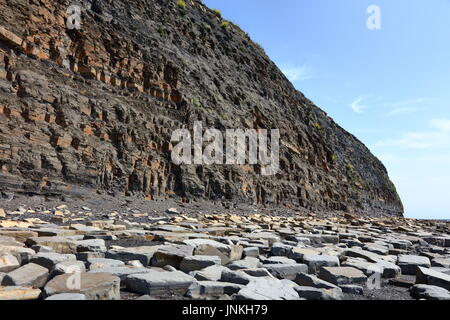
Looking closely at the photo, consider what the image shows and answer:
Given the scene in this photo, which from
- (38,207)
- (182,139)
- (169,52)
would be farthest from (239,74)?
(38,207)

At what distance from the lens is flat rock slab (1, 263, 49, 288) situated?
2422mm

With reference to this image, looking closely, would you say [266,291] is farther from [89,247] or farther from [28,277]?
[89,247]

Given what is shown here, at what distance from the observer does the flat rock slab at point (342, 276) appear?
310 centimetres

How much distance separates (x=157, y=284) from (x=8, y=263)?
4.51 ft

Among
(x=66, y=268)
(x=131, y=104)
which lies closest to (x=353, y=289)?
(x=66, y=268)

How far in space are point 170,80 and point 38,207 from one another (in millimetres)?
10529

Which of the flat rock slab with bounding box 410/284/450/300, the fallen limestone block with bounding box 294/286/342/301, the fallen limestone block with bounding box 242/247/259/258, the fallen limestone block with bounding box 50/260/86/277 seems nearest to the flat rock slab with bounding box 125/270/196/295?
the fallen limestone block with bounding box 50/260/86/277

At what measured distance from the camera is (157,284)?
100 inches

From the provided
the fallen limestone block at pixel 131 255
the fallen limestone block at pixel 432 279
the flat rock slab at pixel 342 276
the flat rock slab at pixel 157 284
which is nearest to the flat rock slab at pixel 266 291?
the flat rock slab at pixel 157 284

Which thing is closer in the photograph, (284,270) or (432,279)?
(432,279)

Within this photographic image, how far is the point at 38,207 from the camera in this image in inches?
363

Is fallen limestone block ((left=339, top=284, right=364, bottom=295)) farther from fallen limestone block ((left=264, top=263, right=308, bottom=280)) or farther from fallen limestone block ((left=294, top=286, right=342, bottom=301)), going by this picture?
fallen limestone block ((left=264, top=263, right=308, bottom=280))

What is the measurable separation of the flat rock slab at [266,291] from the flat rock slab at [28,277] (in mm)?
1547

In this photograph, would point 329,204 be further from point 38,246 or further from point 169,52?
point 38,246
